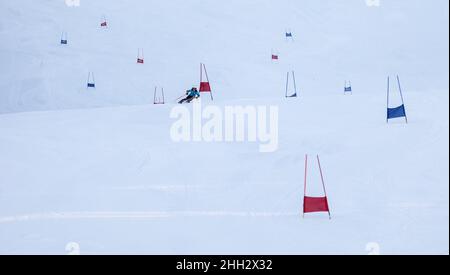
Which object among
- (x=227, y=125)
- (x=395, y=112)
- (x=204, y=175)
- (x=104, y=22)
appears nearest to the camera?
(x=204, y=175)

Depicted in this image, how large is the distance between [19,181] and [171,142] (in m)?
3.24

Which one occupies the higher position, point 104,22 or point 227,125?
point 104,22

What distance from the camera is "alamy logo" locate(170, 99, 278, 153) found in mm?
11345

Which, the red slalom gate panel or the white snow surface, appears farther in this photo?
the red slalom gate panel

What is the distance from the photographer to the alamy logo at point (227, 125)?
11345 mm

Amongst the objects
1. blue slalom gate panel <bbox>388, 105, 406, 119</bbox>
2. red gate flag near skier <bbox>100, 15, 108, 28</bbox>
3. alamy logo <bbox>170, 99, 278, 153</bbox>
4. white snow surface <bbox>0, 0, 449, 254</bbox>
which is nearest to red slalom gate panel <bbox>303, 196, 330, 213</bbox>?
white snow surface <bbox>0, 0, 449, 254</bbox>

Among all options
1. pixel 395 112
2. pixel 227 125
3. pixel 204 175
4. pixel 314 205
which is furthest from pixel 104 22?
pixel 314 205

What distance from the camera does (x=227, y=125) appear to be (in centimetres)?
1227

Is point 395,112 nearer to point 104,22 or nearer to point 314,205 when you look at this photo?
point 314,205

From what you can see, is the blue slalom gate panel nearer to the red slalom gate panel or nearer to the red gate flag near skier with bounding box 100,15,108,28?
the red slalom gate panel

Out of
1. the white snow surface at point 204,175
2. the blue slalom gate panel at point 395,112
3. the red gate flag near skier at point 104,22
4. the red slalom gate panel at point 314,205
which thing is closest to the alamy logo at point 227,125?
the white snow surface at point 204,175

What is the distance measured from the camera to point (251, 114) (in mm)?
12922

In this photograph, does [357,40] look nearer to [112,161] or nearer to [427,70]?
[427,70]

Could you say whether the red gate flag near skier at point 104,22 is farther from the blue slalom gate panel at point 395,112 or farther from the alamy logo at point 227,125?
the blue slalom gate panel at point 395,112
